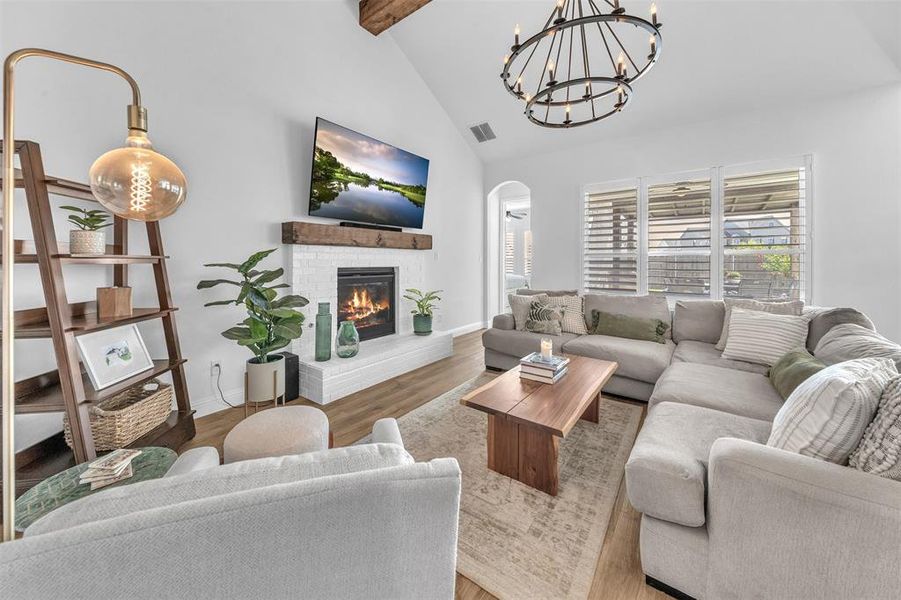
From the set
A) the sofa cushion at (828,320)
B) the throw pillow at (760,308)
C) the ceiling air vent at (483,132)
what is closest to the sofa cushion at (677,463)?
the sofa cushion at (828,320)

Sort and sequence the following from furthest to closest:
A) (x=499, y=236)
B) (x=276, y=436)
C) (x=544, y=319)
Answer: (x=499, y=236), (x=544, y=319), (x=276, y=436)

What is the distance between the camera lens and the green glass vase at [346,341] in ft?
10.9

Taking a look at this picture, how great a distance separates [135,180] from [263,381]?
196 centimetres

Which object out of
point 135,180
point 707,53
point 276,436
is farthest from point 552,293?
point 135,180

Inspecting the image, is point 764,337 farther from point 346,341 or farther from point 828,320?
point 346,341

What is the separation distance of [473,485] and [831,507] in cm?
135

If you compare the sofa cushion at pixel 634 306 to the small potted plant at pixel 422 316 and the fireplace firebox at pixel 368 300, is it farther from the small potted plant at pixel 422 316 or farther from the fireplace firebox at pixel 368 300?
the fireplace firebox at pixel 368 300

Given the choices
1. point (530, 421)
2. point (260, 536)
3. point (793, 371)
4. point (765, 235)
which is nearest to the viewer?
point (260, 536)

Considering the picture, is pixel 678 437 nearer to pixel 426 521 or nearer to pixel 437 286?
pixel 426 521

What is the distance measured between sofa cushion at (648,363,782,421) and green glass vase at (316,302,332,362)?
259 centimetres

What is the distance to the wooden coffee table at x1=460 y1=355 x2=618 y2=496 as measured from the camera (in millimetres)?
1777

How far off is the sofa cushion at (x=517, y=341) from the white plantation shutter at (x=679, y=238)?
1.91 metres

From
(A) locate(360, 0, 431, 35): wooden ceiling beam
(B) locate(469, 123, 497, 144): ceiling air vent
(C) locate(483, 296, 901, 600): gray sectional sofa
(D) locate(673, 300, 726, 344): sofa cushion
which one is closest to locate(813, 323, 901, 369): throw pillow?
(C) locate(483, 296, 901, 600): gray sectional sofa

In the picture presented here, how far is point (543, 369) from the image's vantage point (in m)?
2.27
